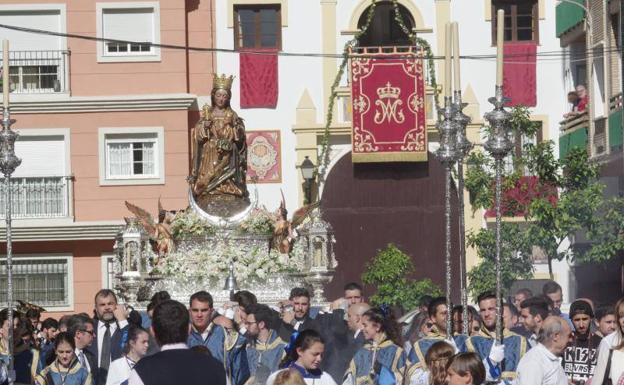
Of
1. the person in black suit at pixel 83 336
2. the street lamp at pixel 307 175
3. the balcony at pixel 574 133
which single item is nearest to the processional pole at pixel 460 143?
the person in black suit at pixel 83 336

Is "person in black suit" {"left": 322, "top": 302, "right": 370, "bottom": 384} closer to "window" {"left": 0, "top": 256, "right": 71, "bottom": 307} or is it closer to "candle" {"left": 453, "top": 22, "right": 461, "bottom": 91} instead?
"candle" {"left": 453, "top": 22, "right": 461, "bottom": 91}

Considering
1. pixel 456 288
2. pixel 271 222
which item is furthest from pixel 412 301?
pixel 271 222

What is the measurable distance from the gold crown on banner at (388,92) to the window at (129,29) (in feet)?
13.8

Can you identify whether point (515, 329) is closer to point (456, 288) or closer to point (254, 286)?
point (254, 286)

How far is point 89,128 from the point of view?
114ft

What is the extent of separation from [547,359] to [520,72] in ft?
77.8

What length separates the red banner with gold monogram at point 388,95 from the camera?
34.7m

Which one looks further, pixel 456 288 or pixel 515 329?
pixel 456 288

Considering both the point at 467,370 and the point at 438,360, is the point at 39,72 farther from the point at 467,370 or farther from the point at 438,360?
the point at 467,370

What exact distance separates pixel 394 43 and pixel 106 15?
18.4ft

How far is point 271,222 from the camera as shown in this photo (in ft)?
78.1

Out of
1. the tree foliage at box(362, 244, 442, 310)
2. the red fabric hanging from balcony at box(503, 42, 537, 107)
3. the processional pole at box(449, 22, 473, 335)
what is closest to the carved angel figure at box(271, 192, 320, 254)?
the processional pole at box(449, 22, 473, 335)

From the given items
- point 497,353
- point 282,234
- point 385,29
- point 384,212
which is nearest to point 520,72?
point 385,29

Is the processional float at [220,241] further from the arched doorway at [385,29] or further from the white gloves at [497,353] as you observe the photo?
the arched doorway at [385,29]
